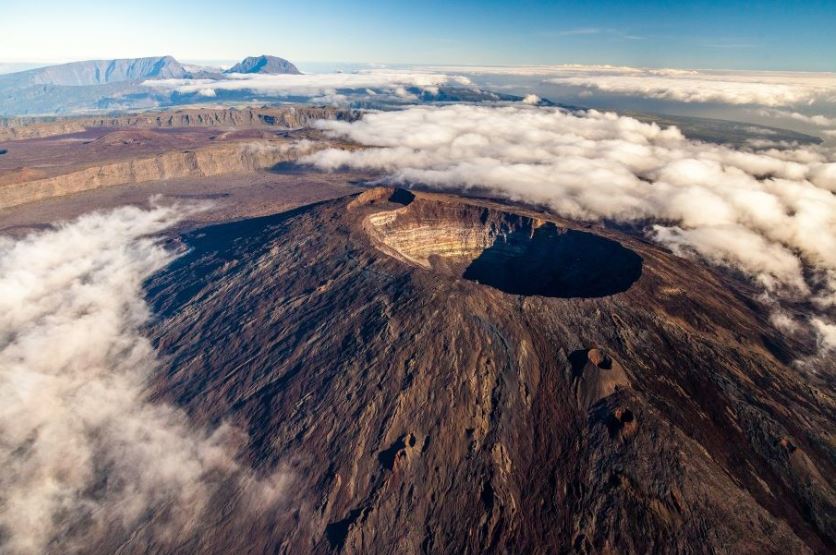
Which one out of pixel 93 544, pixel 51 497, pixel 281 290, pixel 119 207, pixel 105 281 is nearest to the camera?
pixel 93 544

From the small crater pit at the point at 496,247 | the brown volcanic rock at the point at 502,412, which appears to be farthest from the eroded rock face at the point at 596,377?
the small crater pit at the point at 496,247

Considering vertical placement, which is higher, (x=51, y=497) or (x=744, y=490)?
(x=744, y=490)

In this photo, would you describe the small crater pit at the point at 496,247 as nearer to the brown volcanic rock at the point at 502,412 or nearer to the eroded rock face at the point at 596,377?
the brown volcanic rock at the point at 502,412

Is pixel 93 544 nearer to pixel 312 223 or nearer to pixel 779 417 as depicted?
pixel 312 223

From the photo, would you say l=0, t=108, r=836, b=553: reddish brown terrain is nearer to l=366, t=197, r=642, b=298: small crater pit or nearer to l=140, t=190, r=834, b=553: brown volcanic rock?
l=140, t=190, r=834, b=553: brown volcanic rock

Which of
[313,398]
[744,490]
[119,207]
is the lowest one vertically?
[119,207]

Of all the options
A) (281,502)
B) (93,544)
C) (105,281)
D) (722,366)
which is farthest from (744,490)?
(105,281)

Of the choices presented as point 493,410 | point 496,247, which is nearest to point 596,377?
point 493,410
